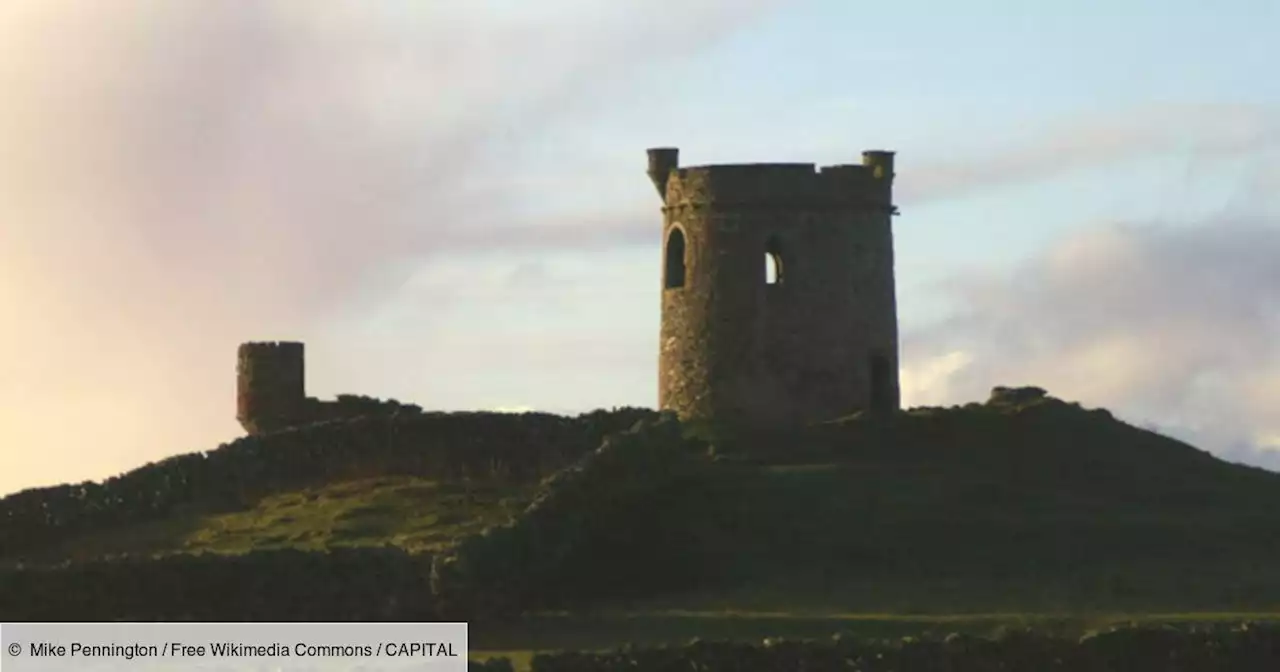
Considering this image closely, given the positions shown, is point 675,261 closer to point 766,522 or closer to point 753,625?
point 766,522

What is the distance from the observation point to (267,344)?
54.4 meters

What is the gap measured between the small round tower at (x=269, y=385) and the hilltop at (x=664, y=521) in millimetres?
6628

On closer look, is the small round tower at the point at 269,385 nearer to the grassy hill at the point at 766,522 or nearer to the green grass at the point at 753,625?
the grassy hill at the point at 766,522

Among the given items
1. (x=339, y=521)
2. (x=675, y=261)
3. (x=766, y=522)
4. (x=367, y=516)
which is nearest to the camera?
(x=766, y=522)

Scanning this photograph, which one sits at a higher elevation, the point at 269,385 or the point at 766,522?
the point at 269,385

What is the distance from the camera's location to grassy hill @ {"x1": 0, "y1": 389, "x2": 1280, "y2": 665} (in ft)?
121

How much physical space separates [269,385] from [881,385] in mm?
11297

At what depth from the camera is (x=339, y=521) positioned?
143ft

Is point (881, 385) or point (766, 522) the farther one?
point (881, 385)

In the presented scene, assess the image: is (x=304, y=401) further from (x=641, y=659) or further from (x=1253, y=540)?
(x=641, y=659)
